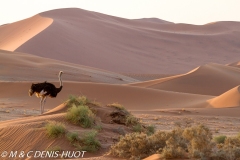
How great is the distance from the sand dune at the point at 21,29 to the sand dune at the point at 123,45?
2.05 meters

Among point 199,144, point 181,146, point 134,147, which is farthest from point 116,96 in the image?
point 199,144

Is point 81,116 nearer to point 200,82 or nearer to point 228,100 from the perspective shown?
point 228,100

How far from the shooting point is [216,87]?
139 feet

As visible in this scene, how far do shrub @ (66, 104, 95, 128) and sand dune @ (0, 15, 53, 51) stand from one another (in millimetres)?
65754

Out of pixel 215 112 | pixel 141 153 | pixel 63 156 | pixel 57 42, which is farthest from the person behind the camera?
pixel 57 42

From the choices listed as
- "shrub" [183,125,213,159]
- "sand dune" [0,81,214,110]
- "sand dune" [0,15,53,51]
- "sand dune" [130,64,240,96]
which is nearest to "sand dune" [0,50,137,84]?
"sand dune" [130,64,240,96]

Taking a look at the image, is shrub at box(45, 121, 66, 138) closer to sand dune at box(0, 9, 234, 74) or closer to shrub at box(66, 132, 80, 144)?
shrub at box(66, 132, 80, 144)

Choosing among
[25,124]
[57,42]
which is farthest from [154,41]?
[25,124]

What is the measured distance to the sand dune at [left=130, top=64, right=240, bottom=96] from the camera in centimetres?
4069

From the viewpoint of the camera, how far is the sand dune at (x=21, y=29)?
269 feet

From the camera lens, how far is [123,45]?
8519 cm

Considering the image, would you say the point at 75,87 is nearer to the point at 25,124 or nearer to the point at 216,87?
the point at 216,87

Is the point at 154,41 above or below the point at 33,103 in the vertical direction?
above

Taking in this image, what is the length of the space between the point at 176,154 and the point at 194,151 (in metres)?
0.33
